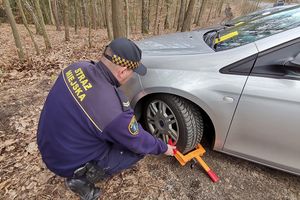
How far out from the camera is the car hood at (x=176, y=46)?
206 centimetres

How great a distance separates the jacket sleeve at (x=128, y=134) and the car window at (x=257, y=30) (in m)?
1.10

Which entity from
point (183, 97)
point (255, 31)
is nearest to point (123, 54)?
point (183, 97)

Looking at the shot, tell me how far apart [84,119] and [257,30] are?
185 cm

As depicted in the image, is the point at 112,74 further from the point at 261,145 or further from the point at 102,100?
the point at 261,145

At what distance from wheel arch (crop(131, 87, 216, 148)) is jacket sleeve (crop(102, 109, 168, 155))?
0.53 m

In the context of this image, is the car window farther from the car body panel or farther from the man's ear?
the man's ear

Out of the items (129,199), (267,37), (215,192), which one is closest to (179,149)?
(215,192)

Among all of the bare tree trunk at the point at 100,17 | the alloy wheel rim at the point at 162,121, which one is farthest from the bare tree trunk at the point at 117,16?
the bare tree trunk at the point at 100,17

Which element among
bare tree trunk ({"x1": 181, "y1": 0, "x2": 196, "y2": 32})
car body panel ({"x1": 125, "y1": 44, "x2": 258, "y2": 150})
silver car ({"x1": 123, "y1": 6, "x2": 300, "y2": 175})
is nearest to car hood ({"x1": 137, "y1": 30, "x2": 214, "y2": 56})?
silver car ({"x1": 123, "y1": 6, "x2": 300, "y2": 175})

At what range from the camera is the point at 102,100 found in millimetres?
1309

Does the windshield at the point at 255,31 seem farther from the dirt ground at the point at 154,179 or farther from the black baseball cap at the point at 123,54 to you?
the dirt ground at the point at 154,179

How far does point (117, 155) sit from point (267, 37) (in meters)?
1.59

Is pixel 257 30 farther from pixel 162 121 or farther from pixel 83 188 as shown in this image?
pixel 83 188

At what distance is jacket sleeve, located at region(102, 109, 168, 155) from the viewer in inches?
52.7
